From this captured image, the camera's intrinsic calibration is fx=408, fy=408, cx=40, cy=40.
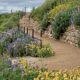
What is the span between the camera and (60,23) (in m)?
19.9

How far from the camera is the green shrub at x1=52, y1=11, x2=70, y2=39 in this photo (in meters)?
19.8

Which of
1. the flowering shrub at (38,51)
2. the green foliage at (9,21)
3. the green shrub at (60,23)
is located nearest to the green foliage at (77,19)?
the green shrub at (60,23)

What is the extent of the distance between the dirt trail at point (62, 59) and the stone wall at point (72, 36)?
0.27 meters

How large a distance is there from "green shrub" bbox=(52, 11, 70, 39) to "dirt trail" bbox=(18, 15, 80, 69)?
1.08 metres

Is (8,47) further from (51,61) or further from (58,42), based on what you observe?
(58,42)

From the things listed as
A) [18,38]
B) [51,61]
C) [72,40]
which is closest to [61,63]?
[51,61]

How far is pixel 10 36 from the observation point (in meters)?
17.2

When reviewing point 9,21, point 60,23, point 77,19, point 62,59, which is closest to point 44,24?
point 60,23

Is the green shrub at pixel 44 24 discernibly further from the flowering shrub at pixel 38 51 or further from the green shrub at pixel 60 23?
the flowering shrub at pixel 38 51

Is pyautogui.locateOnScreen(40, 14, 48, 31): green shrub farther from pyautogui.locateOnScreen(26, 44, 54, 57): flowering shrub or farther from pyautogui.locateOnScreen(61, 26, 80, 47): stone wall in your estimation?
pyautogui.locateOnScreen(26, 44, 54, 57): flowering shrub

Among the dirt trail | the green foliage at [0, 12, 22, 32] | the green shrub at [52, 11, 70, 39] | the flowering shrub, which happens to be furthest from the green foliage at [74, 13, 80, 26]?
the green foliage at [0, 12, 22, 32]

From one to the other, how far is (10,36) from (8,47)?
5.99 ft

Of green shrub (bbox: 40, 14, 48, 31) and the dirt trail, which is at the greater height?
green shrub (bbox: 40, 14, 48, 31)

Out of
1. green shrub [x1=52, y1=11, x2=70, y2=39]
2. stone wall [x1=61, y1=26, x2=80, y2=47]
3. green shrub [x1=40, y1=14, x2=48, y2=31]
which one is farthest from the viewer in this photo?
green shrub [x1=40, y1=14, x2=48, y2=31]
